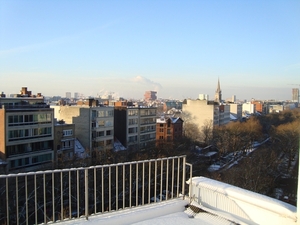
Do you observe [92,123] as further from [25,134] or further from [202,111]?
[202,111]

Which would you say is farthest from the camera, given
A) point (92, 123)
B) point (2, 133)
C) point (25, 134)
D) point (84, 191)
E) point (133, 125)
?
point (133, 125)

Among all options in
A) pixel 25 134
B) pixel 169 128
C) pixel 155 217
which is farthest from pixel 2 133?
pixel 169 128

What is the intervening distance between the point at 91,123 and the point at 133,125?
24.0ft

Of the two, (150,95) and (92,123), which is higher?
(150,95)

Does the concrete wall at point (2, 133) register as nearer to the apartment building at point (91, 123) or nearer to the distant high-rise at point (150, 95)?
the apartment building at point (91, 123)

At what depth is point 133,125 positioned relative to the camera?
123 ft

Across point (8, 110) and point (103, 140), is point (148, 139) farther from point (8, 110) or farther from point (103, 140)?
point (8, 110)

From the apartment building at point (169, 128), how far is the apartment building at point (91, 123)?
1155 centimetres

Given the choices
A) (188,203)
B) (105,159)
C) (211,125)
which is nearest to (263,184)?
(105,159)

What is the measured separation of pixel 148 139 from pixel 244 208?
36.4 meters

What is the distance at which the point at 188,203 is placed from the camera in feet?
12.8

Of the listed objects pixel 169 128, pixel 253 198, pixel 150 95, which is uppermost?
pixel 150 95

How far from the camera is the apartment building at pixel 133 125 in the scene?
36656 millimetres

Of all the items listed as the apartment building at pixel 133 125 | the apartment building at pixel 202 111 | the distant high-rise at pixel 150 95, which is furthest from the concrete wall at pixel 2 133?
the distant high-rise at pixel 150 95
